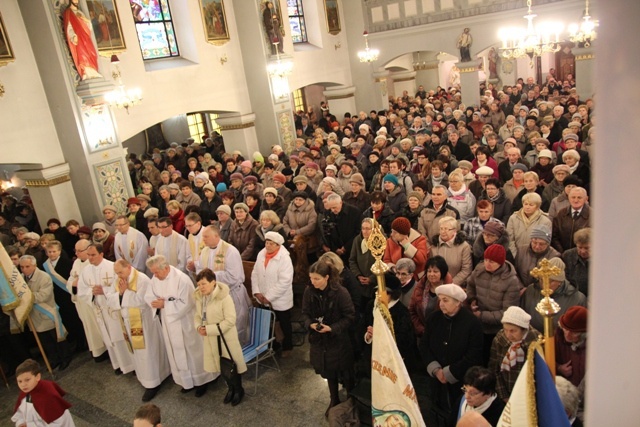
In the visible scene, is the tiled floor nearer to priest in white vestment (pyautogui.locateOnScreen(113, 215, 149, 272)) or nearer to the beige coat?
the beige coat

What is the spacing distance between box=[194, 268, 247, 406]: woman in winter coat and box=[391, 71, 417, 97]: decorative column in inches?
749

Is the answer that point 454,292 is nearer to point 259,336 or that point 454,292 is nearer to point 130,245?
point 259,336

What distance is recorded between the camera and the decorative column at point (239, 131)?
14867 millimetres

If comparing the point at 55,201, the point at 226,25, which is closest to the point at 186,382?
the point at 55,201

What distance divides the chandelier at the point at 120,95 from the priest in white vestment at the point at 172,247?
14.5ft

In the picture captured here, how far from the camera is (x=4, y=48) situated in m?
9.48

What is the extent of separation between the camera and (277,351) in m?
6.86

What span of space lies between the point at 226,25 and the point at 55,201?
6.66 meters

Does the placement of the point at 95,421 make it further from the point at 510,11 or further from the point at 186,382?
the point at 510,11

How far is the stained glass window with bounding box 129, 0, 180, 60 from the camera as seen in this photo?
12549mm

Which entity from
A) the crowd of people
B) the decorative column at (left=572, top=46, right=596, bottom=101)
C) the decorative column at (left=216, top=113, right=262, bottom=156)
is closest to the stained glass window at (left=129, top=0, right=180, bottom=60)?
the decorative column at (left=216, top=113, right=262, bottom=156)

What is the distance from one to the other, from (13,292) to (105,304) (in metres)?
1.20

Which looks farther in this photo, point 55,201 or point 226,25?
point 226,25

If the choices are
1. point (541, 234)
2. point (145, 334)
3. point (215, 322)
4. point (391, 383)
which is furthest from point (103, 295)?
point (541, 234)
